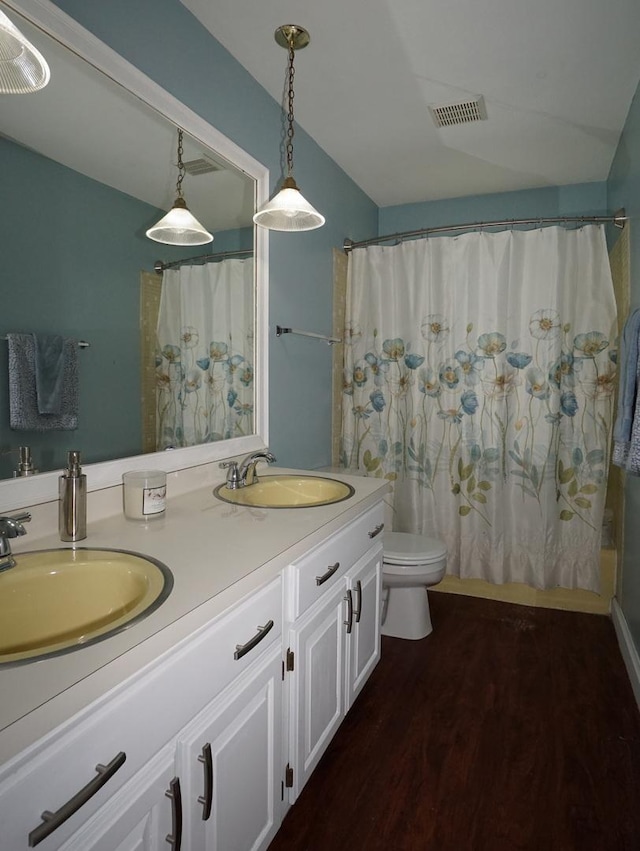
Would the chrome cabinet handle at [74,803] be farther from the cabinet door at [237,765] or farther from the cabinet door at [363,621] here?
the cabinet door at [363,621]

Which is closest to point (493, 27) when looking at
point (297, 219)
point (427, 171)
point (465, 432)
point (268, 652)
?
point (297, 219)

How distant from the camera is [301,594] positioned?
49.2 inches

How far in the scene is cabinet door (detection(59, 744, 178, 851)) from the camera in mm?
673

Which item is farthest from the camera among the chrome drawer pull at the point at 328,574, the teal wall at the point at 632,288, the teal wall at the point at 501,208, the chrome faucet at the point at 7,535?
the teal wall at the point at 501,208

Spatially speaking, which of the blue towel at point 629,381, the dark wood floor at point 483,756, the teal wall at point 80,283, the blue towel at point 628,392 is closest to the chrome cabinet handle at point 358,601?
the dark wood floor at point 483,756

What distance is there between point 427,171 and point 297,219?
1.39 metres

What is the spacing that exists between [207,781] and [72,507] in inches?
24.3

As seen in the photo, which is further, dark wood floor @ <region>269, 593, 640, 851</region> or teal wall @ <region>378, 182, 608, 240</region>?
teal wall @ <region>378, 182, 608, 240</region>

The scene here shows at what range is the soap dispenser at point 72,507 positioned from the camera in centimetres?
113

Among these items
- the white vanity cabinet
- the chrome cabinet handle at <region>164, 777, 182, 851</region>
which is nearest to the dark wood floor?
the white vanity cabinet

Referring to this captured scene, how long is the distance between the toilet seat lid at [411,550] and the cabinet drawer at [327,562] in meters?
0.50

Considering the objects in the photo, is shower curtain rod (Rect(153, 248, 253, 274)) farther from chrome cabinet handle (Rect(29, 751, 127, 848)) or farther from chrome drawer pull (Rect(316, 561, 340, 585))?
chrome cabinet handle (Rect(29, 751, 127, 848))

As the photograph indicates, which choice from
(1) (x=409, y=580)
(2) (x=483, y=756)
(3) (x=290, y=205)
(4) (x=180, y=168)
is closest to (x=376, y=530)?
(1) (x=409, y=580)

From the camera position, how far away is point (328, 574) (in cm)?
141
